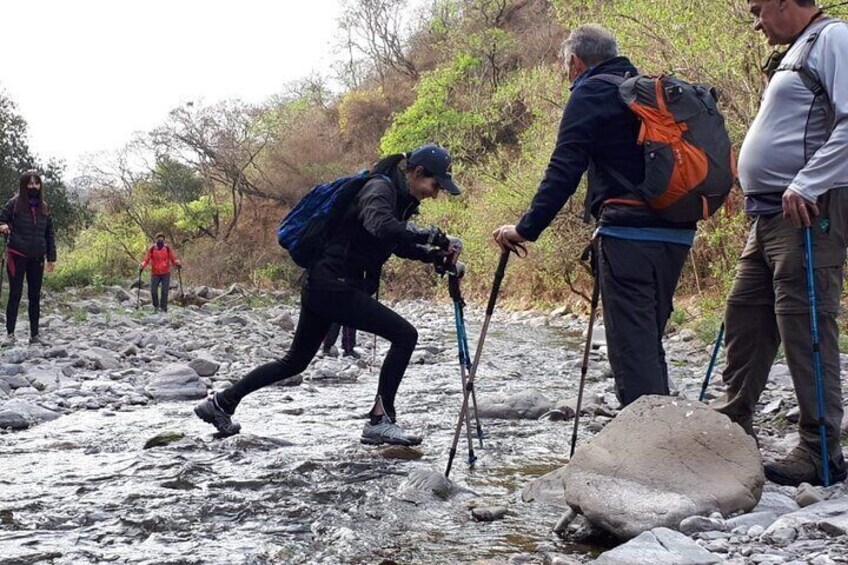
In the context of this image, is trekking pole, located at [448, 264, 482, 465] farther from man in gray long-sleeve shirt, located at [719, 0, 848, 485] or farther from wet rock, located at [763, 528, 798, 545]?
wet rock, located at [763, 528, 798, 545]

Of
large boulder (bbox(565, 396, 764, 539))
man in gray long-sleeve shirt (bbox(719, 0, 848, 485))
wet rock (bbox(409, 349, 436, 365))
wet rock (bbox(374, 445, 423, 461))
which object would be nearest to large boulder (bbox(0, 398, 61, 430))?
wet rock (bbox(374, 445, 423, 461))

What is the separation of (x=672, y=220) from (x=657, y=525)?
154 cm

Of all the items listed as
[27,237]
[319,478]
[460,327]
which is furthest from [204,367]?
[319,478]

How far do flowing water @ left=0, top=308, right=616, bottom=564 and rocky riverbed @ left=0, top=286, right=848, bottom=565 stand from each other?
16 millimetres

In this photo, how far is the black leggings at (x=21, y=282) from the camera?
12.1 m

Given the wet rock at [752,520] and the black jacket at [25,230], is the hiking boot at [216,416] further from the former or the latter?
the black jacket at [25,230]

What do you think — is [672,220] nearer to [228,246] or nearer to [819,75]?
[819,75]

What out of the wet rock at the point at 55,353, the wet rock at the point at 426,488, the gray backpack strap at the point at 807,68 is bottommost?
the wet rock at the point at 55,353

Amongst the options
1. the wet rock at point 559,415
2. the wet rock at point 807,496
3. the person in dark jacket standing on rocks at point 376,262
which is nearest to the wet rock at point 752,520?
the wet rock at point 807,496

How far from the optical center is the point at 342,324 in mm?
6234

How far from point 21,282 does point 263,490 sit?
342 inches

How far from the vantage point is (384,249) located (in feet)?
20.2

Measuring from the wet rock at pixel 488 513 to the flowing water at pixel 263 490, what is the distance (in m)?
0.04

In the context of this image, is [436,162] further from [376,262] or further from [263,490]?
[263,490]
